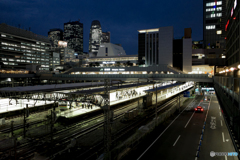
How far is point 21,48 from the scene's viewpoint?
129 m

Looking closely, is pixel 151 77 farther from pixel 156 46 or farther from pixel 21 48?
pixel 21 48

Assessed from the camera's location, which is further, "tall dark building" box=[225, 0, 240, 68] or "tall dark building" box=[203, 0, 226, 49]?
"tall dark building" box=[203, 0, 226, 49]

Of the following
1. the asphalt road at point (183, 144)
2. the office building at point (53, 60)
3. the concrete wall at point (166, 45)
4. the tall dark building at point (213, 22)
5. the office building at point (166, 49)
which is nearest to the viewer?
the asphalt road at point (183, 144)

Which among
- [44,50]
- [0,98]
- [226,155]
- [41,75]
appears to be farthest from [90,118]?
[44,50]

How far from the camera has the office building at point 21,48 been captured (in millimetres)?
117081

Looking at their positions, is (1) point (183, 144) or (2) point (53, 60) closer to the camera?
(1) point (183, 144)

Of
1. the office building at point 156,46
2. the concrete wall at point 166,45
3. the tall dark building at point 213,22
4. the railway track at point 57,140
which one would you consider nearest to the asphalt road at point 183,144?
the railway track at point 57,140

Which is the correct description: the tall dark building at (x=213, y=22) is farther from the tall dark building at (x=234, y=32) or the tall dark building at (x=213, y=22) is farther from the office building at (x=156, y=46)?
the tall dark building at (x=234, y=32)

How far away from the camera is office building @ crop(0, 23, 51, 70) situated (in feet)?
384

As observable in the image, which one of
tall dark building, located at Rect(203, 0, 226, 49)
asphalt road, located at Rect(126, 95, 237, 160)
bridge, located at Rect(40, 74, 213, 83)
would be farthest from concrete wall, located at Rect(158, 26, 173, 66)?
asphalt road, located at Rect(126, 95, 237, 160)

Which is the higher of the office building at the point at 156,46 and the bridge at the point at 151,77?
the office building at the point at 156,46

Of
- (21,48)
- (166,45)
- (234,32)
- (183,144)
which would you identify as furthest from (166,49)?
(21,48)

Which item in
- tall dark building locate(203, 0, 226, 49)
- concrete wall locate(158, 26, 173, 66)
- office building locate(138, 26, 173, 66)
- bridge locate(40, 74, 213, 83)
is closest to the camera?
bridge locate(40, 74, 213, 83)

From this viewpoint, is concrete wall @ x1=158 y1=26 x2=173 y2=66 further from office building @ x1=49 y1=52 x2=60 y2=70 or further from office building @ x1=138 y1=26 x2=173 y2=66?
office building @ x1=49 y1=52 x2=60 y2=70
